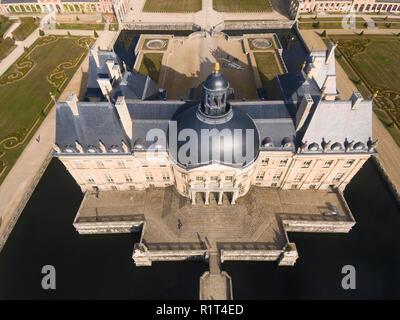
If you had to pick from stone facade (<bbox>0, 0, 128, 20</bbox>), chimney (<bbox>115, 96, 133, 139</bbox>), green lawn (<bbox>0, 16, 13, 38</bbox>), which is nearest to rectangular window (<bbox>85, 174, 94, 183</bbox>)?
chimney (<bbox>115, 96, 133, 139</bbox>)

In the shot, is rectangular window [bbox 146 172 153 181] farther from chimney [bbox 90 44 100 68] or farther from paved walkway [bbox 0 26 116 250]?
chimney [bbox 90 44 100 68]

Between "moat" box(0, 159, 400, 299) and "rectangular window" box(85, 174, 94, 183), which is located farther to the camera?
"rectangular window" box(85, 174, 94, 183)

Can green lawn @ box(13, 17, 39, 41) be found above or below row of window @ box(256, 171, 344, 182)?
above

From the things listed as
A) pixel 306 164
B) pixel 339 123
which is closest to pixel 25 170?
pixel 306 164

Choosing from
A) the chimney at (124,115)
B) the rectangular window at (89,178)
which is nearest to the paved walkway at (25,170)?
the rectangular window at (89,178)

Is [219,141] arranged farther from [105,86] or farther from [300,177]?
[105,86]

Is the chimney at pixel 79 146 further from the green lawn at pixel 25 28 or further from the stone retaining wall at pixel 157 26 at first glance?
the green lawn at pixel 25 28
